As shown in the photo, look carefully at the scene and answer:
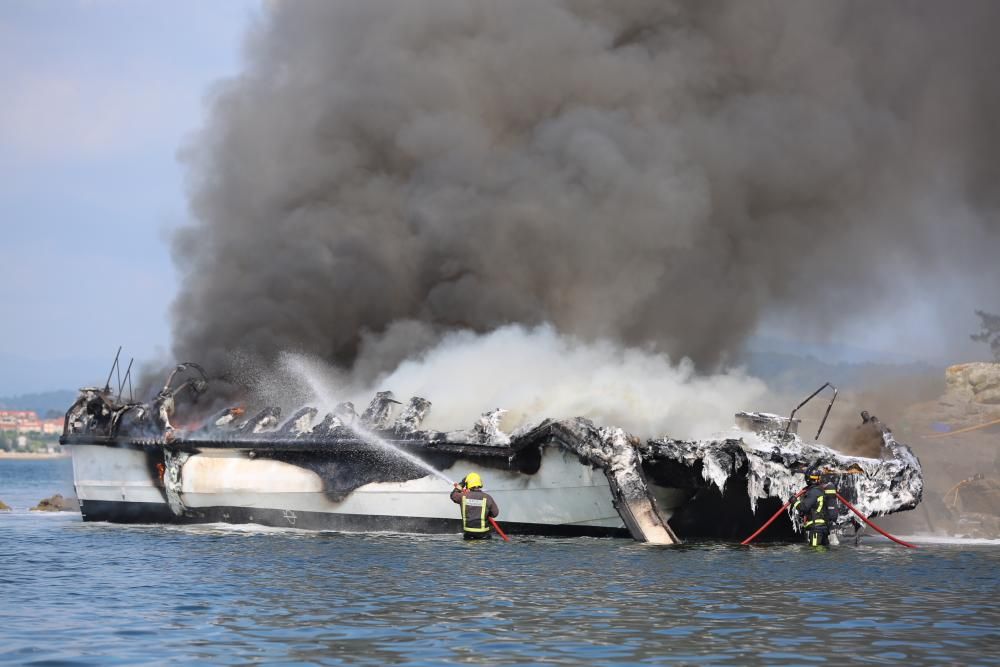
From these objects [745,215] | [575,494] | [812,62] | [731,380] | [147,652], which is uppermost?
[812,62]

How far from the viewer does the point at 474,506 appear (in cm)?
2189

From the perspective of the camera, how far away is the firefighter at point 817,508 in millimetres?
21500

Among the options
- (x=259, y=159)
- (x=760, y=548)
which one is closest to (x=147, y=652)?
(x=760, y=548)

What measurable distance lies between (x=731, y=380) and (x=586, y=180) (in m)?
7.68

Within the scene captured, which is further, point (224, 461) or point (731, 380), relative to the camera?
point (731, 380)

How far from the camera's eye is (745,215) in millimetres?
38875

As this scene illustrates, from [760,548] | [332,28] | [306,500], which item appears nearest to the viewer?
[760,548]

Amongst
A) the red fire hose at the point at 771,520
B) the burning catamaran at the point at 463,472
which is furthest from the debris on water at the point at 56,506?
the red fire hose at the point at 771,520

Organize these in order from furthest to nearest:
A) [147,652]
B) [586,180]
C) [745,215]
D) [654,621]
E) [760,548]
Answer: [745,215], [586,180], [760,548], [654,621], [147,652]

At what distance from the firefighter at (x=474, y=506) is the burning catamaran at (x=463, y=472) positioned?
0.75m

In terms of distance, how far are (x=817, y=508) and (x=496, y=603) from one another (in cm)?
914

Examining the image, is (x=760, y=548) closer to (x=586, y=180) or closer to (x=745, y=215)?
(x=586, y=180)

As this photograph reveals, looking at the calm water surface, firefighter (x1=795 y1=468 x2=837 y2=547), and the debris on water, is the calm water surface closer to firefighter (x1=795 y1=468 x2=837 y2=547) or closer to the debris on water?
firefighter (x1=795 y1=468 x2=837 y2=547)

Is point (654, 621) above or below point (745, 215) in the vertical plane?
below
